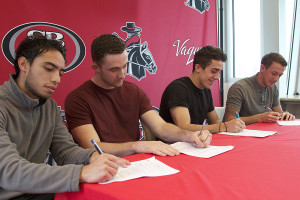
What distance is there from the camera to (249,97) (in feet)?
8.11

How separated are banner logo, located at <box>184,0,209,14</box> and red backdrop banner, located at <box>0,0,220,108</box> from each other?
13 millimetres

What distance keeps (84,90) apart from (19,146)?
0.62 metres

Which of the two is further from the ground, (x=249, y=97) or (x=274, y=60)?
(x=274, y=60)

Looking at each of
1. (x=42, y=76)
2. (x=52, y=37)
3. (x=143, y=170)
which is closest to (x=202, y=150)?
(x=143, y=170)

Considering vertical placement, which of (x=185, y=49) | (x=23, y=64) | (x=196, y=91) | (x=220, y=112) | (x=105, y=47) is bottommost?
(x=220, y=112)

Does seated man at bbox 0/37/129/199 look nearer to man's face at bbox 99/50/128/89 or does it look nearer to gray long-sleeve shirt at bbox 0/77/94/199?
gray long-sleeve shirt at bbox 0/77/94/199

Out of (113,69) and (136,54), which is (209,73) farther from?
(136,54)

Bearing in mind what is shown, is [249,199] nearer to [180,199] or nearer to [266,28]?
[180,199]

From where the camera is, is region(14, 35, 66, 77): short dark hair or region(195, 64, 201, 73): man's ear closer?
region(14, 35, 66, 77): short dark hair

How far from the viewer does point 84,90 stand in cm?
163

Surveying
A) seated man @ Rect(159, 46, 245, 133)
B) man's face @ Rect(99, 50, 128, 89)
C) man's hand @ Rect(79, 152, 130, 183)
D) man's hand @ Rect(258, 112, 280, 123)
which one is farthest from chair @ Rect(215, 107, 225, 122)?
man's hand @ Rect(79, 152, 130, 183)

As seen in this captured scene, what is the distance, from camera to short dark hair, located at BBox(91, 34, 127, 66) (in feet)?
5.19

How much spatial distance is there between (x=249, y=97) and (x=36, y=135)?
199cm

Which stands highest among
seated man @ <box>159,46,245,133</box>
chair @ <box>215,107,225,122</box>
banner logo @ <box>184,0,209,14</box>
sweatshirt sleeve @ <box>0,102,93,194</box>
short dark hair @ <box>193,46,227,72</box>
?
banner logo @ <box>184,0,209,14</box>
